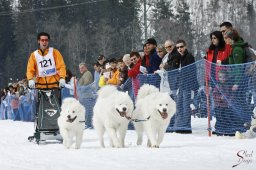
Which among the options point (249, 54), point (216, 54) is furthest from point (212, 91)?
point (249, 54)

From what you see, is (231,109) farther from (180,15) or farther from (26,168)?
(180,15)

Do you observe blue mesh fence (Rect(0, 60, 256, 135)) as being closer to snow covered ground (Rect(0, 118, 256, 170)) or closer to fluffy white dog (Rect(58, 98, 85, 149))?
snow covered ground (Rect(0, 118, 256, 170))

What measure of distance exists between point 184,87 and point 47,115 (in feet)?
8.41

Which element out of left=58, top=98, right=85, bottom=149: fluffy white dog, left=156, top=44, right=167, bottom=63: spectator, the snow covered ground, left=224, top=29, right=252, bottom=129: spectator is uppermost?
left=156, top=44, right=167, bottom=63: spectator

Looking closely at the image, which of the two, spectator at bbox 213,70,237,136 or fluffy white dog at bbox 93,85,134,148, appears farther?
spectator at bbox 213,70,237,136

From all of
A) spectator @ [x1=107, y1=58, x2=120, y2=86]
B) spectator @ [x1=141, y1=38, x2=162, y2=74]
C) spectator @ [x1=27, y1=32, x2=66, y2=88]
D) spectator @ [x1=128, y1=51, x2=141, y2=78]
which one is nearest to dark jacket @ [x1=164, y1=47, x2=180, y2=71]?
spectator @ [x1=141, y1=38, x2=162, y2=74]

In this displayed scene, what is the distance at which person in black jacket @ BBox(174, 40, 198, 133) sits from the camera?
33.8 ft

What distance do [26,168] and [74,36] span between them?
51474mm

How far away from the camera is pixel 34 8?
59719mm

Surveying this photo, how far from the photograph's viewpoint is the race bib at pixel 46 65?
977cm

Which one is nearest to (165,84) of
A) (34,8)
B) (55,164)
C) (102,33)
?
(55,164)

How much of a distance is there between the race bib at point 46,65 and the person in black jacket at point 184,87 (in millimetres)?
2336

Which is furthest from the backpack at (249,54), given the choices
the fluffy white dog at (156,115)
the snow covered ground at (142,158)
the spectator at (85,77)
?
A: the spectator at (85,77)

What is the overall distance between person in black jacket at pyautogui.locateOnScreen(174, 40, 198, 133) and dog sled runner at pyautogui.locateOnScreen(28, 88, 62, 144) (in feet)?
7.38
